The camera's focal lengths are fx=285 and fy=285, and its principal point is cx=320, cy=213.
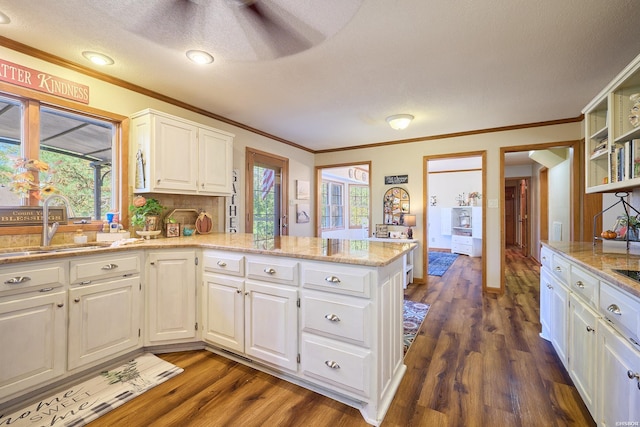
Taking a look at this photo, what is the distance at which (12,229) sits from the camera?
6.81 ft

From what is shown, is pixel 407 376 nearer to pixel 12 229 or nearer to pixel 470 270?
pixel 12 229

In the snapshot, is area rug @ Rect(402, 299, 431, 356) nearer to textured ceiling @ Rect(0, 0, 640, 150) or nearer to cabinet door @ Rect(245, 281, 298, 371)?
cabinet door @ Rect(245, 281, 298, 371)

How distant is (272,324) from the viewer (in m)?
1.95

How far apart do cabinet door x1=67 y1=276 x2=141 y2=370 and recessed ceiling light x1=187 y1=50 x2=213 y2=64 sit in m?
1.78

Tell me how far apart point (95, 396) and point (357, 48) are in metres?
2.95

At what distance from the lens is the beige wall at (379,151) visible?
2629 millimetres

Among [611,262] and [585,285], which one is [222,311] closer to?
[585,285]

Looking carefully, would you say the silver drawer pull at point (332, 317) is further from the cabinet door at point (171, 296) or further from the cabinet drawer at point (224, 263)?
the cabinet door at point (171, 296)

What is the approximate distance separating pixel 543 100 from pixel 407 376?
126 inches

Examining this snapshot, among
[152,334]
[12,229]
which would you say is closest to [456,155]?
[152,334]

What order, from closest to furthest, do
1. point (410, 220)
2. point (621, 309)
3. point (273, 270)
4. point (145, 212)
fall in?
1. point (621, 309)
2. point (273, 270)
3. point (145, 212)
4. point (410, 220)

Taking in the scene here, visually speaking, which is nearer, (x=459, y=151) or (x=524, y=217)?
(x=459, y=151)

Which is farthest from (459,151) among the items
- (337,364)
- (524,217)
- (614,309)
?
(524,217)

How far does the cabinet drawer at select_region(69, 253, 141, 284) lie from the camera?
1.90 meters
